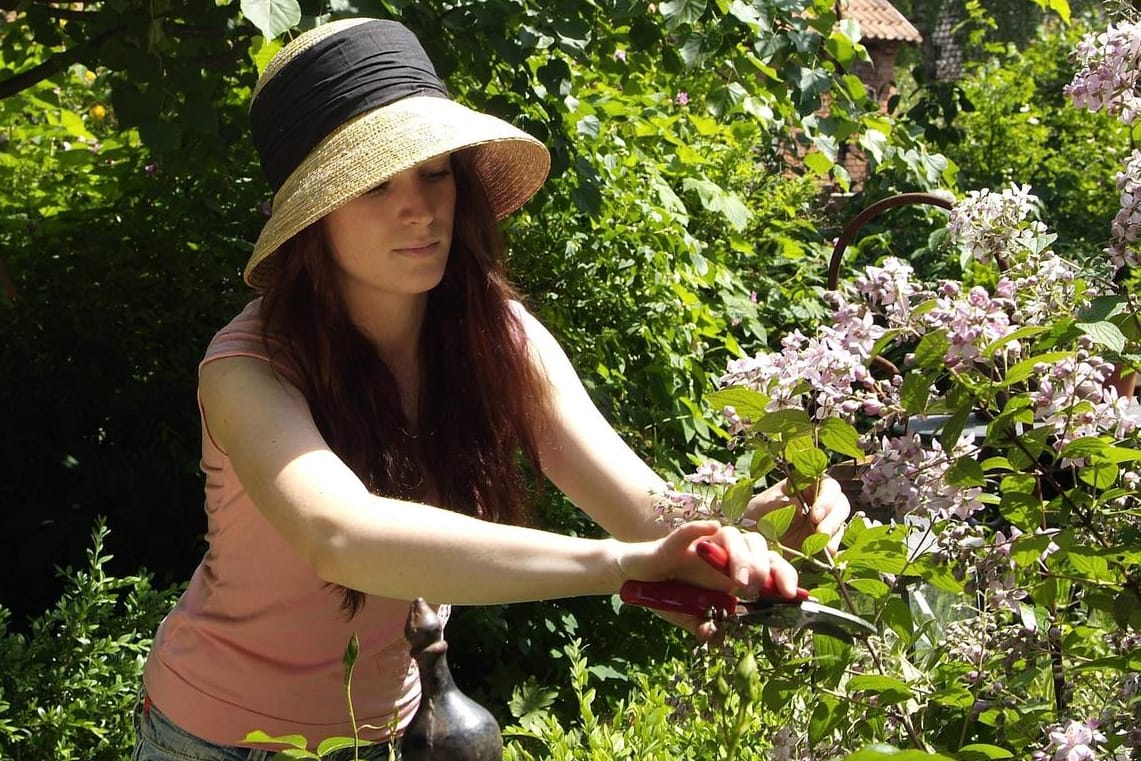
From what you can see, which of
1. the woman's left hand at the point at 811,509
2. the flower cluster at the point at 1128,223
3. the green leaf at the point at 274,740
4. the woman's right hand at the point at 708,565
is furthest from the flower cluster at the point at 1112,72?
the green leaf at the point at 274,740

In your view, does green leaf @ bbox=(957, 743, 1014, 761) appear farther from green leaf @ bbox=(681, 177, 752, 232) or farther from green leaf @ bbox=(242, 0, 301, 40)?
green leaf @ bbox=(681, 177, 752, 232)

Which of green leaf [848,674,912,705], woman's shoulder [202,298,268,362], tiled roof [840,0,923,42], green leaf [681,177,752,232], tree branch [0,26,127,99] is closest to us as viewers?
green leaf [848,674,912,705]

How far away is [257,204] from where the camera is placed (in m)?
4.36

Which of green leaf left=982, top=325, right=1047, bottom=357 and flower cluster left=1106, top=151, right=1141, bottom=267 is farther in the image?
flower cluster left=1106, top=151, right=1141, bottom=267

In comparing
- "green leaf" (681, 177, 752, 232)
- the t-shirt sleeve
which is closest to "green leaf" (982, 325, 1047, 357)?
the t-shirt sleeve

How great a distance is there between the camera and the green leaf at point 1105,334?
139cm

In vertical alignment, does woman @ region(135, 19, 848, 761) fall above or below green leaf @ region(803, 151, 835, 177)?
above

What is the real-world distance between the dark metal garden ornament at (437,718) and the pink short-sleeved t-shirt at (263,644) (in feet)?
2.12

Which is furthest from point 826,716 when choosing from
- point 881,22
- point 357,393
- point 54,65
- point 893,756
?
point 881,22

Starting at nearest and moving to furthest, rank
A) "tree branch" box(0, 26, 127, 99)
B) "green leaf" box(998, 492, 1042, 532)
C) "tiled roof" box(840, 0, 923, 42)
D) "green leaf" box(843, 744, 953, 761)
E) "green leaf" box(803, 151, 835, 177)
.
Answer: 1. "green leaf" box(843, 744, 953, 761)
2. "green leaf" box(998, 492, 1042, 532)
3. "tree branch" box(0, 26, 127, 99)
4. "green leaf" box(803, 151, 835, 177)
5. "tiled roof" box(840, 0, 923, 42)

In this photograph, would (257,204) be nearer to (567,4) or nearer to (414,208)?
(567,4)

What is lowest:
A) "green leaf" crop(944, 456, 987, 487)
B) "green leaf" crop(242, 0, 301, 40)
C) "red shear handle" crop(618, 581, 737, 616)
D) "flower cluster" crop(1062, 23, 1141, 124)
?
"green leaf" crop(944, 456, 987, 487)

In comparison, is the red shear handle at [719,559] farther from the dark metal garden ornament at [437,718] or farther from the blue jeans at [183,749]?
the blue jeans at [183,749]

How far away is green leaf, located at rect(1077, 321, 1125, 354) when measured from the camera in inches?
54.7
